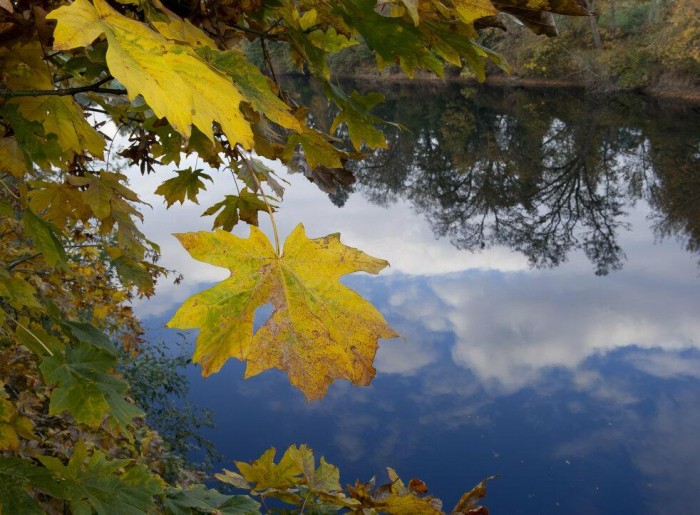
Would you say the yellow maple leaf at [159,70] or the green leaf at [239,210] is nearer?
the yellow maple leaf at [159,70]

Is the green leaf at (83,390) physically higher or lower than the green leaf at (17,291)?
lower

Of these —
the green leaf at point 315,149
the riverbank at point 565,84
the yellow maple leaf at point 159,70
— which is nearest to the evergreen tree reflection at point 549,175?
the riverbank at point 565,84

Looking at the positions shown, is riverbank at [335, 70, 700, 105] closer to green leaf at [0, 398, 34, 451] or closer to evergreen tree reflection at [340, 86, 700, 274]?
evergreen tree reflection at [340, 86, 700, 274]

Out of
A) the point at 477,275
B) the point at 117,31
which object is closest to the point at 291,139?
the point at 117,31

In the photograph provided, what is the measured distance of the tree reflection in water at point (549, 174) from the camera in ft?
44.7

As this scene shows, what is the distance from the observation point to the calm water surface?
728 cm

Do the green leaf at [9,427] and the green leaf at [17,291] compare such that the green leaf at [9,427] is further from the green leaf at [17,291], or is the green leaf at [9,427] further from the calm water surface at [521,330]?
the calm water surface at [521,330]

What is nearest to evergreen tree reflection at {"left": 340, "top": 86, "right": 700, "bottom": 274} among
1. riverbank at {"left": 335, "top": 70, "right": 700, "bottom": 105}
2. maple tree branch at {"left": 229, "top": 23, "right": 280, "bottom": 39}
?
riverbank at {"left": 335, "top": 70, "right": 700, "bottom": 105}

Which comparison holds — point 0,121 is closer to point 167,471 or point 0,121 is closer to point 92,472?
point 92,472

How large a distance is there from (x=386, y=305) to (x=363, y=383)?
32.9 feet

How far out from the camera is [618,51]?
2281 cm

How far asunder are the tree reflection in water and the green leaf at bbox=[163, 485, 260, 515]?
1006cm

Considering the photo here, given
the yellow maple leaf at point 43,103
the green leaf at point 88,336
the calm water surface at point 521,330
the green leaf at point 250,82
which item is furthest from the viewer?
the calm water surface at point 521,330

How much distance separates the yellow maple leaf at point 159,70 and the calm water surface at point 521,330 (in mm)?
1796
